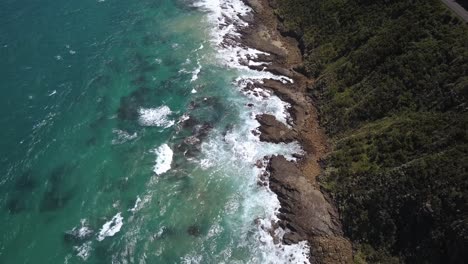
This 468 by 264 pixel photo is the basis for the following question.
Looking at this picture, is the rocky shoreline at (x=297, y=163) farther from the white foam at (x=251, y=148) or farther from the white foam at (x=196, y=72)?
the white foam at (x=196, y=72)

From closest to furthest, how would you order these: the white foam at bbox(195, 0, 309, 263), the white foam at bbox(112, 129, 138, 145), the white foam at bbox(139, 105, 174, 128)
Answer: the white foam at bbox(195, 0, 309, 263) < the white foam at bbox(112, 129, 138, 145) < the white foam at bbox(139, 105, 174, 128)

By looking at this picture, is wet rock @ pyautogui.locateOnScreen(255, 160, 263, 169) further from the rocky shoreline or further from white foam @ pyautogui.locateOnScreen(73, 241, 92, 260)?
white foam @ pyautogui.locateOnScreen(73, 241, 92, 260)

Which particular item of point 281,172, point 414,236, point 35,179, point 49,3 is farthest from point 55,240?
point 49,3

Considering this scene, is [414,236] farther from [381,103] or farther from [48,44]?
[48,44]

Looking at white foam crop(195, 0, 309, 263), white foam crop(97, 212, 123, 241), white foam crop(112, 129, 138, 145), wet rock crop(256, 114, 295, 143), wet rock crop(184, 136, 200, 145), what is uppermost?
wet rock crop(256, 114, 295, 143)

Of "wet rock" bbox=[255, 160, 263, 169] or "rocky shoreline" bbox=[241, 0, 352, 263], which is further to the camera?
"wet rock" bbox=[255, 160, 263, 169]

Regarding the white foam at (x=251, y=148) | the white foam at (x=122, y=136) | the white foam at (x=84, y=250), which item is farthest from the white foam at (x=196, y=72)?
the white foam at (x=84, y=250)

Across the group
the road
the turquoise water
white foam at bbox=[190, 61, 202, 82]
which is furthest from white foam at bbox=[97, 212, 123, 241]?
the road
